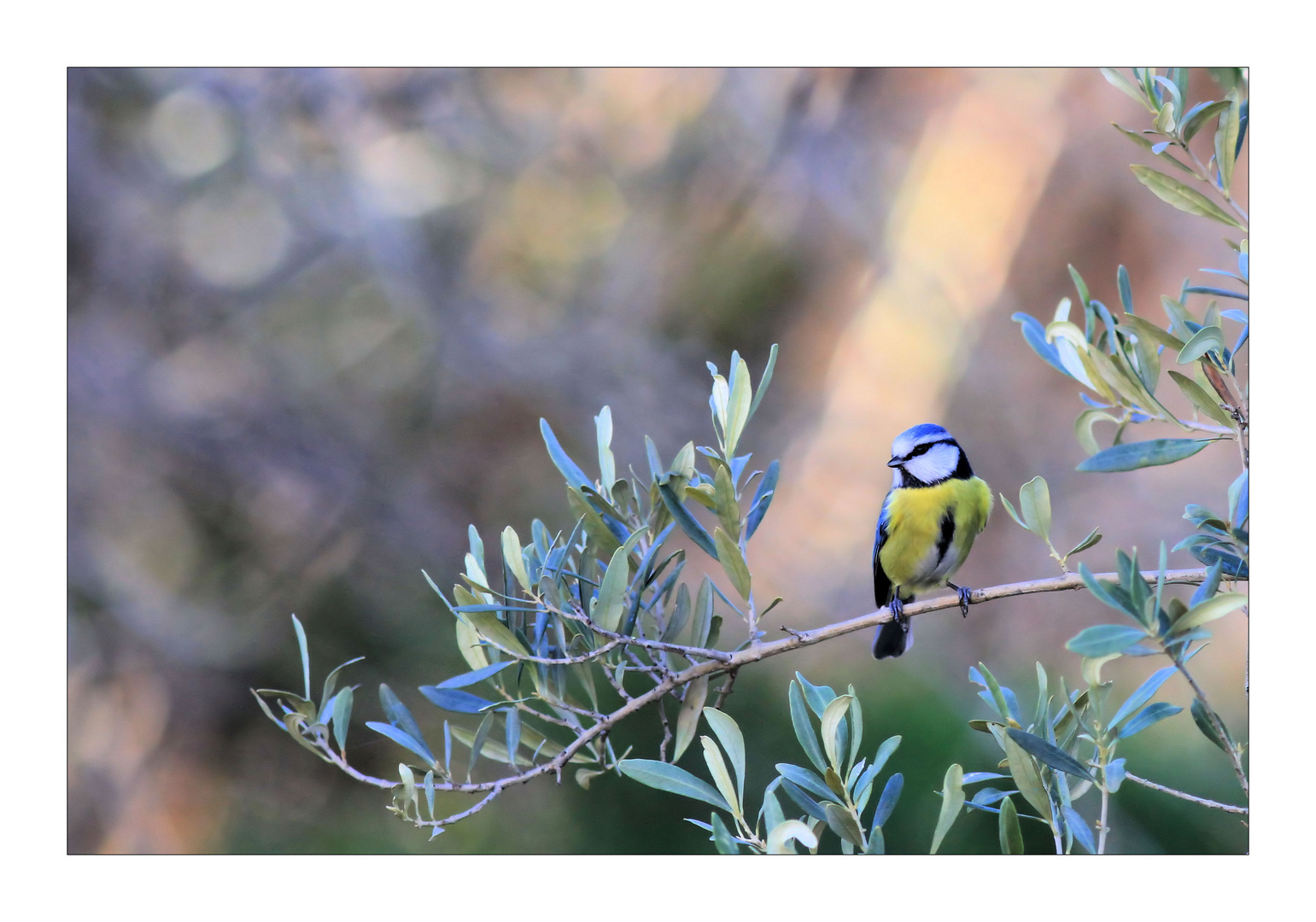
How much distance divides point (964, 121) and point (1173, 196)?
637 millimetres

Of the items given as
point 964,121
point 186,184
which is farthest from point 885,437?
point 186,184

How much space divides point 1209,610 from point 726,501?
1.58 feet

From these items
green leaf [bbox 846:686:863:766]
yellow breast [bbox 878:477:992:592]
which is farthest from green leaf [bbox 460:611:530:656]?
yellow breast [bbox 878:477:992:592]

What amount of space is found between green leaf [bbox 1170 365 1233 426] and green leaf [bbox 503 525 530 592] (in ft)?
2.48

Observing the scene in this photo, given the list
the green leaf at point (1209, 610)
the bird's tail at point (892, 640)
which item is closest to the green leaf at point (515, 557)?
the green leaf at point (1209, 610)

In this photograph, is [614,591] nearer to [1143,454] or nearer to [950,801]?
[950,801]

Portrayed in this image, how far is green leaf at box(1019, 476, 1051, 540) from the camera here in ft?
3.43

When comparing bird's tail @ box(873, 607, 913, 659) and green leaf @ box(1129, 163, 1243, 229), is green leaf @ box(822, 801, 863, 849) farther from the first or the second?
green leaf @ box(1129, 163, 1243, 229)

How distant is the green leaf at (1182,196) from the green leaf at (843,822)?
81cm

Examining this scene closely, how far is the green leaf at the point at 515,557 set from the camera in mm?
969

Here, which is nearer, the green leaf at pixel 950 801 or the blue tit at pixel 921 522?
the green leaf at pixel 950 801

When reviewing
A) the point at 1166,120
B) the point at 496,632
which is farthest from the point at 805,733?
the point at 1166,120

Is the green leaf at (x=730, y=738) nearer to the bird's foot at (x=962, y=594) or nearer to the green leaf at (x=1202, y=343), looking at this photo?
the bird's foot at (x=962, y=594)
